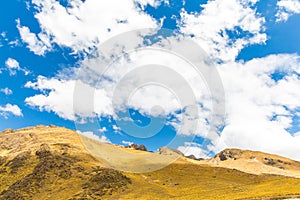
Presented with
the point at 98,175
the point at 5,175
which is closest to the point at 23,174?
the point at 5,175

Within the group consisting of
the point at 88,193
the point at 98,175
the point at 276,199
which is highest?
the point at 98,175

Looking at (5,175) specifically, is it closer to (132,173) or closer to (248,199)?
(132,173)

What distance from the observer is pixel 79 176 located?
607 feet

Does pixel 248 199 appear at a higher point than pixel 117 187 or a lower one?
lower

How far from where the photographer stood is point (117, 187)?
543 feet

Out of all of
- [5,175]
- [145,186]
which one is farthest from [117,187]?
[5,175]

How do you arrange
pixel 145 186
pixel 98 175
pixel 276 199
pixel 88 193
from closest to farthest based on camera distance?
1. pixel 276 199
2. pixel 88 193
3. pixel 145 186
4. pixel 98 175

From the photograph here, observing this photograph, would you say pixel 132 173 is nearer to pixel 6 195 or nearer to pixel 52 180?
pixel 52 180

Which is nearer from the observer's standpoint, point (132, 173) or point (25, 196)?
point (25, 196)

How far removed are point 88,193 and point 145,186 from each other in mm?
30882

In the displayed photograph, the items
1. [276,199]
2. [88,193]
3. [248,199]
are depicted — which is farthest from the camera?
[88,193]

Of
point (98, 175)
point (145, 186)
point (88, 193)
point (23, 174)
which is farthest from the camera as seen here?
point (23, 174)

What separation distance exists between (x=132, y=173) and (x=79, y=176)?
3361 centimetres

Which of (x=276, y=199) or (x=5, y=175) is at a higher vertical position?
(x=5, y=175)
